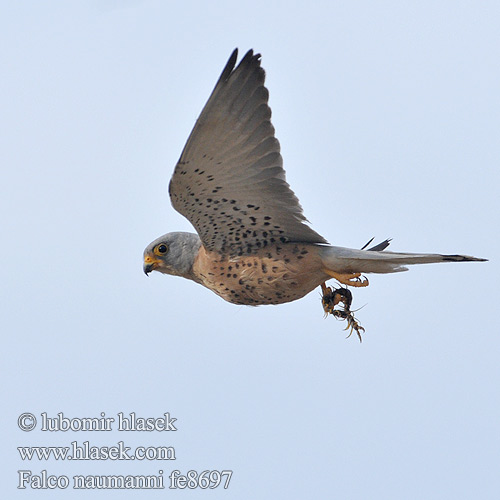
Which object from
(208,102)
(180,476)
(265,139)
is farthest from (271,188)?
(180,476)

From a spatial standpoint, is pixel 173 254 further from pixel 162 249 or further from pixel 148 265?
pixel 148 265

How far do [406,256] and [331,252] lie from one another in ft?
2.39

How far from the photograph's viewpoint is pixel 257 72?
7211 millimetres

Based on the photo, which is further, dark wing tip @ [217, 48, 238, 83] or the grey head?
the grey head

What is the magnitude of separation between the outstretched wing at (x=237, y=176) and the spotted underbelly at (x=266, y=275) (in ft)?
0.35

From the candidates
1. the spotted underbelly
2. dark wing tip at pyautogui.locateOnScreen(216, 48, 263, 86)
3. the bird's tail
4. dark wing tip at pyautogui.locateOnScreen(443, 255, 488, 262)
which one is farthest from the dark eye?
dark wing tip at pyautogui.locateOnScreen(443, 255, 488, 262)

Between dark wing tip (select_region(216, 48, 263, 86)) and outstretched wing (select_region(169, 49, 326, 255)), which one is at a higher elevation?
dark wing tip (select_region(216, 48, 263, 86))

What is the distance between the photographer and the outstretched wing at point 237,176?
284 inches

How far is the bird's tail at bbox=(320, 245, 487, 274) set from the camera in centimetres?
762

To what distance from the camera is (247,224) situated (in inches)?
323

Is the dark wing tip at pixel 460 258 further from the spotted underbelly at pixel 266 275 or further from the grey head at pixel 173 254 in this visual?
the grey head at pixel 173 254

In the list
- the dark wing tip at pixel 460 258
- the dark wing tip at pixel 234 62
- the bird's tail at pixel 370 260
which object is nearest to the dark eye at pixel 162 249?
the bird's tail at pixel 370 260

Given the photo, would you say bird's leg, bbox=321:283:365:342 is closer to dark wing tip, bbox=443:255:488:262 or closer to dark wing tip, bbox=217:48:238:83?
dark wing tip, bbox=443:255:488:262

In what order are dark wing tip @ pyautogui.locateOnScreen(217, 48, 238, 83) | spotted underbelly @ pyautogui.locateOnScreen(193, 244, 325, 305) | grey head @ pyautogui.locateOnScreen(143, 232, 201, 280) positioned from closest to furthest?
dark wing tip @ pyautogui.locateOnScreen(217, 48, 238, 83), spotted underbelly @ pyautogui.locateOnScreen(193, 244, 325, 305), grey head @ pyautogui.locateOnScreen(143, 232, 201, 280)
